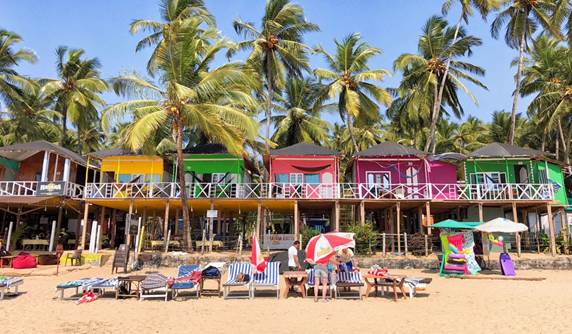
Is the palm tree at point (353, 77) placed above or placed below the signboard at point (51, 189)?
above

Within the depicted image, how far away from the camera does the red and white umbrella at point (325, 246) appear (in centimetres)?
A: 922

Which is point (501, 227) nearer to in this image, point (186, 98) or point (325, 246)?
point (325, 246)

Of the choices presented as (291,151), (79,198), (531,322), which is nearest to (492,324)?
(531,322)

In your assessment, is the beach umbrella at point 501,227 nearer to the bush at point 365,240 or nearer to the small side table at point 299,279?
the bush at point 365,240

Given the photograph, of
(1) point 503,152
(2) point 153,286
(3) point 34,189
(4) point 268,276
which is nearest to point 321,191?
(1) point 503,152

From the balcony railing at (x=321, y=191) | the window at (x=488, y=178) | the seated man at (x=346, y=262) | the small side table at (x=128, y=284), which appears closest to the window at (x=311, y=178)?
the balcony railing at (x=321, y=191)

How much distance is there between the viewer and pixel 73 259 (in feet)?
55.7

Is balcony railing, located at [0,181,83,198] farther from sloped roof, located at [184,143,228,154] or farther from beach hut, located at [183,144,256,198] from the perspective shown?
sloped roof, located at [184,143,228,154]

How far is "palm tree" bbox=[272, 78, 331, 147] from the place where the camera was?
27894mm

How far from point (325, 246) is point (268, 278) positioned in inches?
71.2

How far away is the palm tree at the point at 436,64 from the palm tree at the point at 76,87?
1840cm

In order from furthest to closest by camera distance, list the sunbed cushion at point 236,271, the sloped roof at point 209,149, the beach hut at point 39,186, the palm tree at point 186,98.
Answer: the sloped roof at point 209,149, the beach hut at point 39,186, the palm tree at point 186,98, the sunbed cushion at point 236,271

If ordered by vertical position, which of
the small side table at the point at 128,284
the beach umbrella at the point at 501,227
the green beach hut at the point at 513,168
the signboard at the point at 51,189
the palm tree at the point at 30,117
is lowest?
the small side table at the point at 128,284

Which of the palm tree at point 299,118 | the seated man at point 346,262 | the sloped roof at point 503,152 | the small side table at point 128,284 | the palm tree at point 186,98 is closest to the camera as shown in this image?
the small side table at point 128,284
